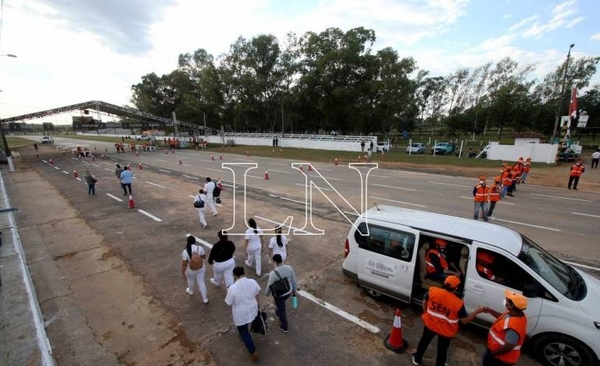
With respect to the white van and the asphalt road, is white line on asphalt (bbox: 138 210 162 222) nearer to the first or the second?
the asphalt road

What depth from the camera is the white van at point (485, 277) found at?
155 inches

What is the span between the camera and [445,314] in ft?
12.1

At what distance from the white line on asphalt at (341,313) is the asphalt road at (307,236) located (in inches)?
1.0

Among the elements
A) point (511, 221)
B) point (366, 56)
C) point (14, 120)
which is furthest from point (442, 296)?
point (14, 120)

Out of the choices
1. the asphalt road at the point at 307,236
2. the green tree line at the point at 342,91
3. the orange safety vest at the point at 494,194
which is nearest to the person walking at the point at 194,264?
the asphalt road at the point at 307,236

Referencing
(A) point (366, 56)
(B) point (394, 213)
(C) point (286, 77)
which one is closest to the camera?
(B) point (394, 213)

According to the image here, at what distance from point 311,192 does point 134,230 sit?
8.35m

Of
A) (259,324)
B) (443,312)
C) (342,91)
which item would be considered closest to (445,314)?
(443,312)

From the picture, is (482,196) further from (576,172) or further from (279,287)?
(576,172)

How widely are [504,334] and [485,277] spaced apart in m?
1.31

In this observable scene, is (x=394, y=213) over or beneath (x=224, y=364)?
over

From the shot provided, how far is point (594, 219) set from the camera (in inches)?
426

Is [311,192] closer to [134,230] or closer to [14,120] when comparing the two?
[134,230]

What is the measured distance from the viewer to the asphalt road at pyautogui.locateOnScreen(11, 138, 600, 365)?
180 inches
